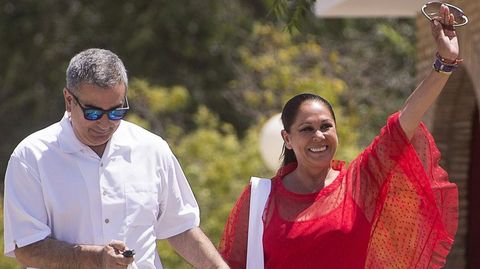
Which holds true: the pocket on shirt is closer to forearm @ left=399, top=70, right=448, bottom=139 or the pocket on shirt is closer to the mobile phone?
the mobile phone

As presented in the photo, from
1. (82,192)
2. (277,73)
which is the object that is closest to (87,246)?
(82,192)

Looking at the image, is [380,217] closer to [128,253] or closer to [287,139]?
[287,139]

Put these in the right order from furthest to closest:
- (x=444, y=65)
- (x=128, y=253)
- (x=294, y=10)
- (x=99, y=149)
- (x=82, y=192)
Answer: (x=294, y=10)
(x=99, y=149)
(x=82, y=192)
(x=444, y=65)
(x=128, y=253)

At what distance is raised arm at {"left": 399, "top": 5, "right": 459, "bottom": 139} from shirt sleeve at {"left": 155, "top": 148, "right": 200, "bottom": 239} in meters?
0.94

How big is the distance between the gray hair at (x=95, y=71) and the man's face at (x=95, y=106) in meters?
0.02

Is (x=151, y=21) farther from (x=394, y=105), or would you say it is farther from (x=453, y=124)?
(x=453, y=124)

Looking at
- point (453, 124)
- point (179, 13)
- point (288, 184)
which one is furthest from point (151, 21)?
point (288, 184)

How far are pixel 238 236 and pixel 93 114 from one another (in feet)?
2.68

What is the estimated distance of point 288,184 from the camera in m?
4.67

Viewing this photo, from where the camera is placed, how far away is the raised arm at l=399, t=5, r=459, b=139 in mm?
4180

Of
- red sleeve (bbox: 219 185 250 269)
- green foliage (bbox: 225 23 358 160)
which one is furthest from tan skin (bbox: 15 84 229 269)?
green foliage (bbox: 225 23 358 160)

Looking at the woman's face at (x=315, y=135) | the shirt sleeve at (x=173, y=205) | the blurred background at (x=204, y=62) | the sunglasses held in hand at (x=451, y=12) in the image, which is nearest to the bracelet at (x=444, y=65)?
the sunglasses held in hand at (x=451, y=12)

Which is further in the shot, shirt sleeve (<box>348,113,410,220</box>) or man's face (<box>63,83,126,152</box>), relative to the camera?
shirt sleeve (<box>348,113,410,220</box>)

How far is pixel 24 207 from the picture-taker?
4254 millimetres
